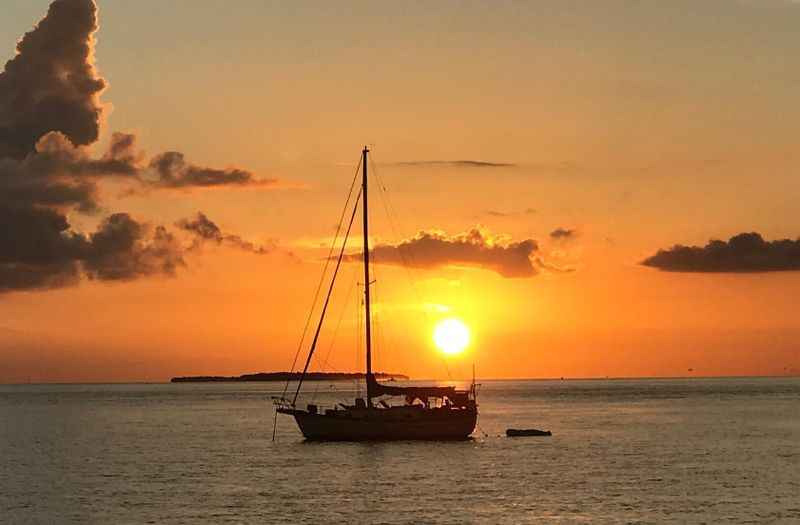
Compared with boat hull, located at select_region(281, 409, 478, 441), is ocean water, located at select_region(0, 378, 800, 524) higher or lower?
lower

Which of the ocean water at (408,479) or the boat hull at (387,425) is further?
the boat hull at (387,425)

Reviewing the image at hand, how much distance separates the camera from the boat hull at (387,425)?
10400 cm

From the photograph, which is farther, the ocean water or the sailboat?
the sailboat

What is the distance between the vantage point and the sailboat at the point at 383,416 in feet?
341

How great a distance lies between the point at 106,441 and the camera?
13500 cm

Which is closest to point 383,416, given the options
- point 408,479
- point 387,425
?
point 387,425

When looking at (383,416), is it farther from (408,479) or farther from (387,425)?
(408,479)

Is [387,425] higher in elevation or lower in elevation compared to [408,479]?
higher

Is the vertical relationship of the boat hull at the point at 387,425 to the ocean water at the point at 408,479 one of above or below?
above

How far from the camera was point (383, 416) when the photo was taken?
340 feet

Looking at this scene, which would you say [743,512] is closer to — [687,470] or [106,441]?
[687,470]

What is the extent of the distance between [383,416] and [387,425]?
3.43ft

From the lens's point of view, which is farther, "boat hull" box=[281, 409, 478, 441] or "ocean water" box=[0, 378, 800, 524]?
"boat hull" box=[281, 409, 478, 441]

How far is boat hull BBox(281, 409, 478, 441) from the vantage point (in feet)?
341
